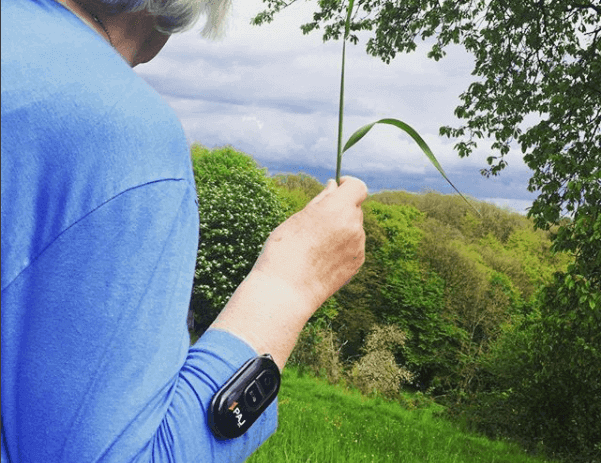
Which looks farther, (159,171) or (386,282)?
(386,282)

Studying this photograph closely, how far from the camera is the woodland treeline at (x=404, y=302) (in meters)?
13.7

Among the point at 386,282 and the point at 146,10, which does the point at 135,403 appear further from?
the point at 386,282

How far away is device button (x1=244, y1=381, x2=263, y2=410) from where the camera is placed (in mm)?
879

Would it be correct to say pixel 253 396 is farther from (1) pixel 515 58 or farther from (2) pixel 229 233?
(2) pixel 229 233

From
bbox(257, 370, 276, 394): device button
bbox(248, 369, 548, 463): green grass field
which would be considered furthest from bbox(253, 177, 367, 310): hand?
bbox(248, 369, 548, 463): green grass field

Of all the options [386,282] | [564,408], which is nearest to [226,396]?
[564,408]

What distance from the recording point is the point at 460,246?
21078mm

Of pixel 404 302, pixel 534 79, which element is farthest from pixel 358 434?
pixel 404 302

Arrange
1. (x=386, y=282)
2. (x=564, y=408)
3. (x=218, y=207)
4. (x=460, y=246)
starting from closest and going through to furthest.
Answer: (x=564, y=408), (x=218, y=207), (x=386, y=282), (x=460, y=246)

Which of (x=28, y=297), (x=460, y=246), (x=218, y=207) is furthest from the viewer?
(x=460, y=246)

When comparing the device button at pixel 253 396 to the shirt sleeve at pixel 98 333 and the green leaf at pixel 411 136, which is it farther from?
the green leaf at pixel 411 136

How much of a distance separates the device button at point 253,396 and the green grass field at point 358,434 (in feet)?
13.6

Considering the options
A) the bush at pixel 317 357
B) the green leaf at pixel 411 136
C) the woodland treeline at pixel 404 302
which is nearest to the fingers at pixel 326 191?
the green leaf at pixel 411 136

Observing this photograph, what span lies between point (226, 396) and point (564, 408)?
12.3m
